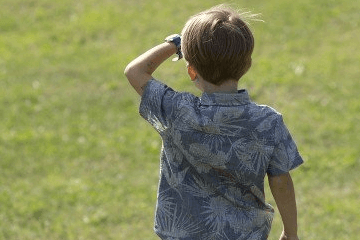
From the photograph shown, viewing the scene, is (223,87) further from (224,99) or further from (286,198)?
(286,198)

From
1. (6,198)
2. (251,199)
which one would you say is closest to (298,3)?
(6,198)

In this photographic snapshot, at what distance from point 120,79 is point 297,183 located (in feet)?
11.8

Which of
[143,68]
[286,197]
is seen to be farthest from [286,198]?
[143,68]

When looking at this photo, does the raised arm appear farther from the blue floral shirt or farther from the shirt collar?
the shirt collar

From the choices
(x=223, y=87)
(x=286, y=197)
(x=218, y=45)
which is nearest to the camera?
(x=218, y=45)

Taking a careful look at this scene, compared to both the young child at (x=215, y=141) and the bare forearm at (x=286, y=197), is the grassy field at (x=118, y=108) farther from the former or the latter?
the young child at (x=215, y=141)

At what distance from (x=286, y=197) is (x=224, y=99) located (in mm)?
487

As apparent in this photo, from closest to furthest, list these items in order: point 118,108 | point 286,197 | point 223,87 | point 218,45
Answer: point 218,45 → point 223,87 → point 286,197 → point 118,108

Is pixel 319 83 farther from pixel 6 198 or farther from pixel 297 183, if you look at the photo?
pixel 6 198

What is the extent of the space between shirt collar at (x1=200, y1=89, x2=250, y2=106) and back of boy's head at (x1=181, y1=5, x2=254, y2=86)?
6cm

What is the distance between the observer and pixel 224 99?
336 cm

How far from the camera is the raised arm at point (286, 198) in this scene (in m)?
3.46

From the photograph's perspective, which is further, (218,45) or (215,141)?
(215,141)

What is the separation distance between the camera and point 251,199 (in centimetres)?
351
